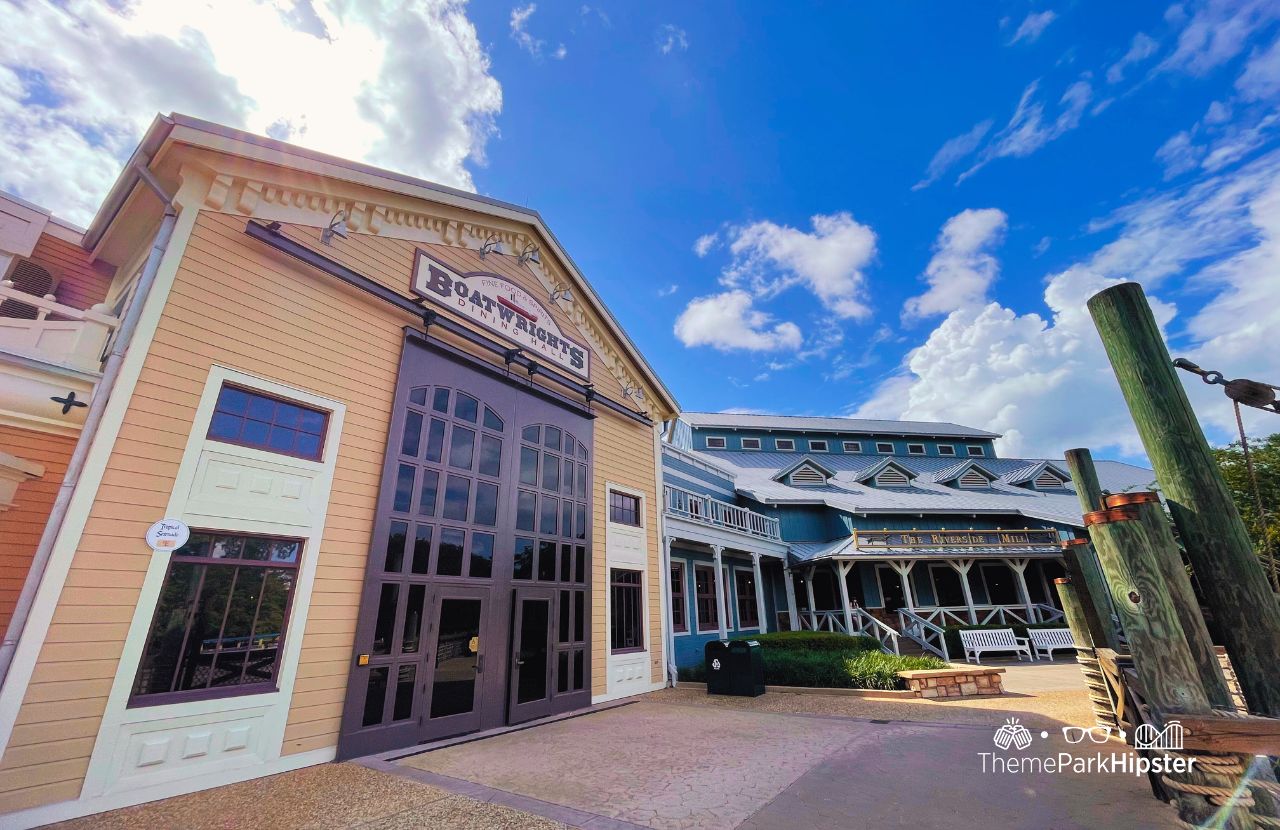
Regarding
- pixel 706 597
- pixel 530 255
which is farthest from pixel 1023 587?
pixel 530 255

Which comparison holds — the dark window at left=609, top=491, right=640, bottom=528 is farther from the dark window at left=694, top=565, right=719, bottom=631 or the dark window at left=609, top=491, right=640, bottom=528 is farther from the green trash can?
the dark window at left=694, top=565, right=719, bottom=631

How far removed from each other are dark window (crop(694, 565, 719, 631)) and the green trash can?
169 inches

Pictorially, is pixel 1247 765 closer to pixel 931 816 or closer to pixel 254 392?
pixel 931 816

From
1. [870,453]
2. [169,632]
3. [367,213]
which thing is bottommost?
[169,632]

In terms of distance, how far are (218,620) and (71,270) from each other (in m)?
6.37

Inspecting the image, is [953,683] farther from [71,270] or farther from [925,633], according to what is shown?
[71,270]

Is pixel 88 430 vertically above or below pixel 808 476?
below

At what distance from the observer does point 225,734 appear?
18.0ft

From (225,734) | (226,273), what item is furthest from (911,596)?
(226,273)

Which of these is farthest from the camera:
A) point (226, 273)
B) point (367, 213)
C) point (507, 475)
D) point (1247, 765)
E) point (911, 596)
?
point (911, 596)

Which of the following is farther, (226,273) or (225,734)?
(226,273)

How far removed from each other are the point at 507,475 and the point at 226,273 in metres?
4.80

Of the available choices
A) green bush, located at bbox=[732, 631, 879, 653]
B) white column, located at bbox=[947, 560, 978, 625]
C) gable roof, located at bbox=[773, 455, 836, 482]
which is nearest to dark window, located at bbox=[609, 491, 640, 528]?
green bush, located at bbox=[732, 631, 879, 653]

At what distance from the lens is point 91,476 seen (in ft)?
16.7
